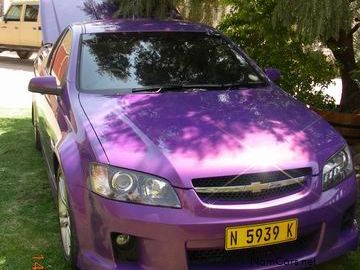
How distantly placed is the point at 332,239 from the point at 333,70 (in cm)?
371

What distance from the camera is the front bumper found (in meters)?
2.62

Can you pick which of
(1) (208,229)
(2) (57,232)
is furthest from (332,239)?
(2) (57,232)

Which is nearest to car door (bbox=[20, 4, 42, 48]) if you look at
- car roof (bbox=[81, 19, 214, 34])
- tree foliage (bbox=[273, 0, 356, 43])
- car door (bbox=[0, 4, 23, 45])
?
car door (bbox=[0, 4, 23, 45])

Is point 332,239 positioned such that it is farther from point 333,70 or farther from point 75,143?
point 333,70

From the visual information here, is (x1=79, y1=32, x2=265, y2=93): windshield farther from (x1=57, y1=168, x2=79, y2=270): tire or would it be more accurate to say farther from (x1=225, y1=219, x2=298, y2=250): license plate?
(x1=225, y1=219, x2=298, y2=250): license plate

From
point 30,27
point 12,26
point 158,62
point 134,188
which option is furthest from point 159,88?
point 12,26

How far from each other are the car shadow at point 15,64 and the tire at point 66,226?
10663mm

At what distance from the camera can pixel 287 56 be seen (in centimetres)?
625

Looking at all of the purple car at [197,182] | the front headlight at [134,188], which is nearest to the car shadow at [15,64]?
the purple car at [197,182]

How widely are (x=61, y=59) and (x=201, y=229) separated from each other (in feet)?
7.86

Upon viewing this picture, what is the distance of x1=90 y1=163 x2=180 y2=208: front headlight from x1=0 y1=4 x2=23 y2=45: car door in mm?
13242

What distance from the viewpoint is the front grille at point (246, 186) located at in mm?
2693

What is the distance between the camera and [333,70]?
6.27 meters

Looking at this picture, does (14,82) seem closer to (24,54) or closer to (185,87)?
(24,54)
